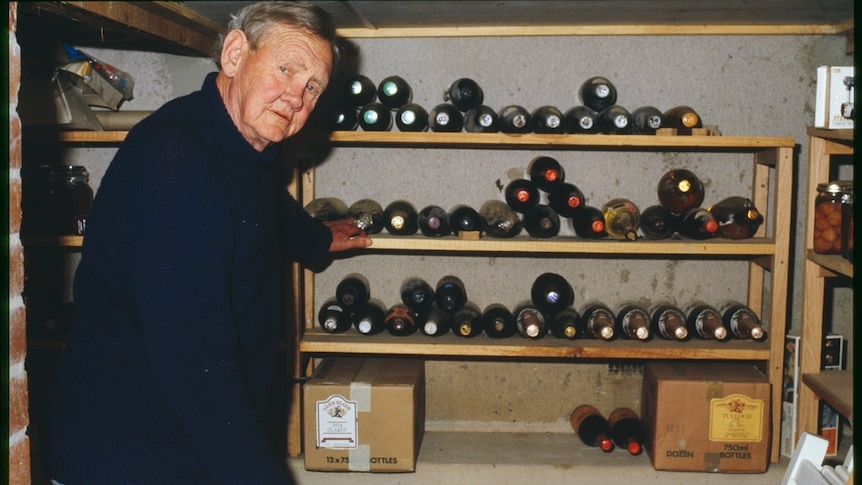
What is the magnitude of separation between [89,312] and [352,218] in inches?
49.4

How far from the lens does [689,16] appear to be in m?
2.43

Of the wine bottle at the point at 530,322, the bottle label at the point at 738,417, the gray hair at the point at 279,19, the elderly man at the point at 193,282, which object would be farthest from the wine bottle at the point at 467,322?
the gray hair at the point at 279,19

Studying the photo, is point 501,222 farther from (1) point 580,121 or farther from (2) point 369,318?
(2) point 369,318

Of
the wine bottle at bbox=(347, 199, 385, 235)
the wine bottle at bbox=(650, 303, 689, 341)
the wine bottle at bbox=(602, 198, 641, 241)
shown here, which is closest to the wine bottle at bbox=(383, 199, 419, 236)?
the wine bottle at bbox=(347, 199, 385, 235)

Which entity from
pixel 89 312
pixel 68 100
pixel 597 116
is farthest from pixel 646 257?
pixel 68 100

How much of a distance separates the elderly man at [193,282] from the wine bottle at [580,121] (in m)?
1.11

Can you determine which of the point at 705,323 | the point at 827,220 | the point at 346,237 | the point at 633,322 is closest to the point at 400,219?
the point at 346,237

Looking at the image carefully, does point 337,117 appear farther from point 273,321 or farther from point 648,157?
point 648,157

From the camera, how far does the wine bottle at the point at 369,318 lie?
2.46 metres

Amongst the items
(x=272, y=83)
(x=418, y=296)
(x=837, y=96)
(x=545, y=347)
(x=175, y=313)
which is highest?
(x=837, y=96)

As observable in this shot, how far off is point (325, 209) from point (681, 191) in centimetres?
136

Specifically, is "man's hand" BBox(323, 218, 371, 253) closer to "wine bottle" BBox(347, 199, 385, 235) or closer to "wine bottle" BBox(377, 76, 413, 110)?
"wine bottle" BBox(347, 199, 385, 235)

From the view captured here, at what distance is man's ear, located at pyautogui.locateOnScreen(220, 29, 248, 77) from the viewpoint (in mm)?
1468

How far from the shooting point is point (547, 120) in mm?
2396
